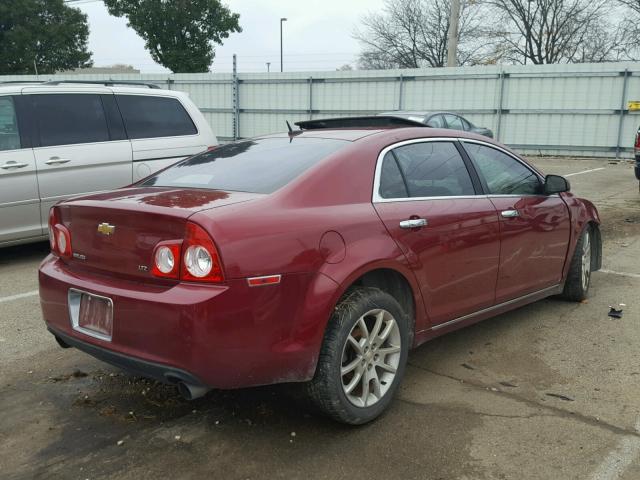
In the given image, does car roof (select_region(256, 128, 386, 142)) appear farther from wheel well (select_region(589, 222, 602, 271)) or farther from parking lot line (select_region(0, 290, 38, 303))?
parking lot line (select_region(0, 290, 38, 303))

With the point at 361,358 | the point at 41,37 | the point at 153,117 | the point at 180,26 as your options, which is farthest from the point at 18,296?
the point at 41,37

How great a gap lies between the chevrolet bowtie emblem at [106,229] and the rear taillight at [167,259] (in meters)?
0.33

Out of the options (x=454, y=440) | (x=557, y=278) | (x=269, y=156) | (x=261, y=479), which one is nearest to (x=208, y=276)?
(x=261, y=479)

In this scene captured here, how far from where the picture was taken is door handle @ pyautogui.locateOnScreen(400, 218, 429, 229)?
10.9ft

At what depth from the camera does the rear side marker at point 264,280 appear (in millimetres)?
2627

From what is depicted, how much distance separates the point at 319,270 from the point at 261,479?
0.95 meters

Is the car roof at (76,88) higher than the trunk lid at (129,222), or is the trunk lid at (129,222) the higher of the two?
the car roof at (76,88)

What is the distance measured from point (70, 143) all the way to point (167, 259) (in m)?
4.46

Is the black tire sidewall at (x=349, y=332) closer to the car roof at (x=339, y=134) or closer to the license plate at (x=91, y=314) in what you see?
the car roof at (x=339, y=134)

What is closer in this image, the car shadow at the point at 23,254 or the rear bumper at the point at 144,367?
the rear bumper at the point at 144,367

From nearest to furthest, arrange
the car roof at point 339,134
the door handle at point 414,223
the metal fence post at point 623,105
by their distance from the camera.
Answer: the door handle at point 414,223
the car roof at point 339,134
the metal fence post at point 623,105

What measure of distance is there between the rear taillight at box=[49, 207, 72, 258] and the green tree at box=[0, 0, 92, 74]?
1754 inches

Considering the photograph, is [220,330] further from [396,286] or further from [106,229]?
[396,286]

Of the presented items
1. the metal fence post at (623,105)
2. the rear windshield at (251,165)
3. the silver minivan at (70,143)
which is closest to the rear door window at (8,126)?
the silver minivan at (70,143)
